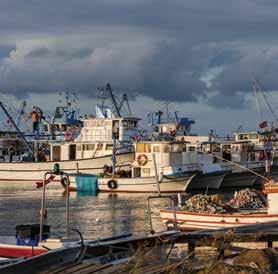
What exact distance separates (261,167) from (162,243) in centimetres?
5197

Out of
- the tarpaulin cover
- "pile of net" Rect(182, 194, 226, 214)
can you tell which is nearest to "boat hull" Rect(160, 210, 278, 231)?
"pile of net" Rect(182, 194, 226, 214)

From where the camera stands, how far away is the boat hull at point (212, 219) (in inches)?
1012

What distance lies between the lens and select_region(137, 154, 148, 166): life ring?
59216 mm

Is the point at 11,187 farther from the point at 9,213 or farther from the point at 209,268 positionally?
the point at 209,268

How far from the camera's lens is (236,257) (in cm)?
1429

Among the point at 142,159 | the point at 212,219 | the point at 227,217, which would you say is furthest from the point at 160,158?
the point at 227,217

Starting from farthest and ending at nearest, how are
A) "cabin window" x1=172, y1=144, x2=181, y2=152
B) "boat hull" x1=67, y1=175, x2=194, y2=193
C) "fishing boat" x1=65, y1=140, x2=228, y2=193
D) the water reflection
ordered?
"cabin window" x1=172, y1=144, x2=181, y2=152
"fishing boat" x1=65, y1=140, x2=228, y2=193
"boat hull" x1=67, y1=175, x2=194, y2=193
the water reflection

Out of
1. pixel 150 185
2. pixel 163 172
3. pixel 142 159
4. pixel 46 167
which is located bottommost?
pixel 150 185

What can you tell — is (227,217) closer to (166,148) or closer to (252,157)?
(166,148)

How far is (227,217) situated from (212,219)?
837 millimetres

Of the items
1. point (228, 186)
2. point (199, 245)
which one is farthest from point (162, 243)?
point (228, 186)

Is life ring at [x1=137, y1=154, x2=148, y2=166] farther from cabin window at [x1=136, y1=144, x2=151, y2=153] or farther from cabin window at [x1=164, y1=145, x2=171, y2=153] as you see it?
cabin window at [x1=164, y1=145, x2=171, y2=153]

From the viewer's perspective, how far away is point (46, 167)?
2753 inches

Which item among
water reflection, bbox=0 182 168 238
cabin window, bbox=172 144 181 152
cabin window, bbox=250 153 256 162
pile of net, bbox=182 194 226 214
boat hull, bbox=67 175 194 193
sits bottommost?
water reflection, bbox=0 182 168 238
